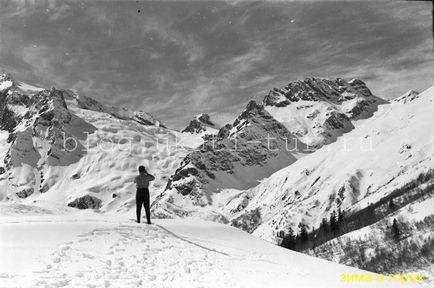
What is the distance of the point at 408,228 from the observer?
145m

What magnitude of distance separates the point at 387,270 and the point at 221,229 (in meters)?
97.8

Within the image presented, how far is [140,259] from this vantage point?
16.8m

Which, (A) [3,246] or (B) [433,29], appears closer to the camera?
(B) [433,29]

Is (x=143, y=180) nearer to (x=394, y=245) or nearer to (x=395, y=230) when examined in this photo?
(x=394, y=245)

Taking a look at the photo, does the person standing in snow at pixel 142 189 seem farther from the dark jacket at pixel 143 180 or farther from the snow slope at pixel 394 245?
the snow slope at pixel 394 245

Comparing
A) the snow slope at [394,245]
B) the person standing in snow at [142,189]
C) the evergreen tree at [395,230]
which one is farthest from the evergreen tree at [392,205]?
the person standing in snow at [142,189]

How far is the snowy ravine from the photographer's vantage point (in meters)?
13.7

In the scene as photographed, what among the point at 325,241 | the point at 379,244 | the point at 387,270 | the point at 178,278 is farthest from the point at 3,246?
the point at 325,241

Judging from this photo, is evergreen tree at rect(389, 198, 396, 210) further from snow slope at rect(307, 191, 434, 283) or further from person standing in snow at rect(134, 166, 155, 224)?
person standing in snow at rect(134, 166, 155, 224)

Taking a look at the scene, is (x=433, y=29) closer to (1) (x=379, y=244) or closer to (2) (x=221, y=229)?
(2) (x=221, y=229)

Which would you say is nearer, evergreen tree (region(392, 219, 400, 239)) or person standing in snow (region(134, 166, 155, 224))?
person standing in snow (region(134, 166, 155, 224))

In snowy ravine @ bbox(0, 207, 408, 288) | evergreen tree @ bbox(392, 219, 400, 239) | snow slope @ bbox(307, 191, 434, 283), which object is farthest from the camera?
evergreen tree @ bbox(392, 219, 400, 239)

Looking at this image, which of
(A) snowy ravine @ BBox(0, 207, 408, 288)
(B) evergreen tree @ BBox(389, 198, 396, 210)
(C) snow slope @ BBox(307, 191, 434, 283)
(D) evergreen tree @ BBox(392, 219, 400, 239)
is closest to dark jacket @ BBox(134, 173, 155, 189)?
(A) snowy ravine @ BBox(0, 207, 408, 288)

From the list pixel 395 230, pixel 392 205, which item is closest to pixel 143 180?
pixel 395 230
